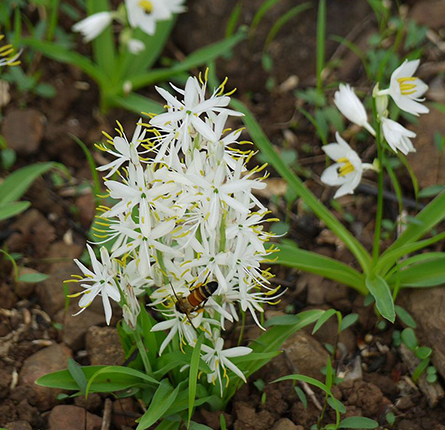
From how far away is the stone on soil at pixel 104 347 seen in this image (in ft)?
8.82

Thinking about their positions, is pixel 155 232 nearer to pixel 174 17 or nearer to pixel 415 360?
pixel 415 360

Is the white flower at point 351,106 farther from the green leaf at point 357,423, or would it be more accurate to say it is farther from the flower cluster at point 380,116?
the green leaf at point 357,423

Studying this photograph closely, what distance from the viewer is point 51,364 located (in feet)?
8.87

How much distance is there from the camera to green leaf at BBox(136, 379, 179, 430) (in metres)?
2.16

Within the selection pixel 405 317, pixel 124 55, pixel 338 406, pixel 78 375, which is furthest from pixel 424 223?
pixel 124 55

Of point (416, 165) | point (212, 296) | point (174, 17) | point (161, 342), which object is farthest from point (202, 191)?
point (174, 17)

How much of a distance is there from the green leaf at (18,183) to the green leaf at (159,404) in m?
1.27

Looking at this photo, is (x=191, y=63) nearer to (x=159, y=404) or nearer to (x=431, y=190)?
(x=431, y=190)

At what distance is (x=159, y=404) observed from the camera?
225 centimetres

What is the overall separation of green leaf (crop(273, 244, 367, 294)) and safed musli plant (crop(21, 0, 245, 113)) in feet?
4.15

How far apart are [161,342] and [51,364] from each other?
515 mm

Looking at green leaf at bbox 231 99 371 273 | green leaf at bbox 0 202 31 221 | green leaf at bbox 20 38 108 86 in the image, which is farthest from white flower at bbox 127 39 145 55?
green leaf at bbox 0 202 31 221

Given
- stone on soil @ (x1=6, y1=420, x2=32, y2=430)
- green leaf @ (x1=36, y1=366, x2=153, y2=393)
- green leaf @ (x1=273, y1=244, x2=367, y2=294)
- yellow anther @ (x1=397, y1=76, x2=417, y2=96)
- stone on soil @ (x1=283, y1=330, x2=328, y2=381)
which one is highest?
yellow anther @ (x1=397, y1=76, x2=417, y2=96)

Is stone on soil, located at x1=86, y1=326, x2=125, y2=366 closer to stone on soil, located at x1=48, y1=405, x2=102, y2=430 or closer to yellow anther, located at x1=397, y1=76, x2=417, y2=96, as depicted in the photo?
stone on soil, located at x1=48, y1=405, x2=102, y2=430
